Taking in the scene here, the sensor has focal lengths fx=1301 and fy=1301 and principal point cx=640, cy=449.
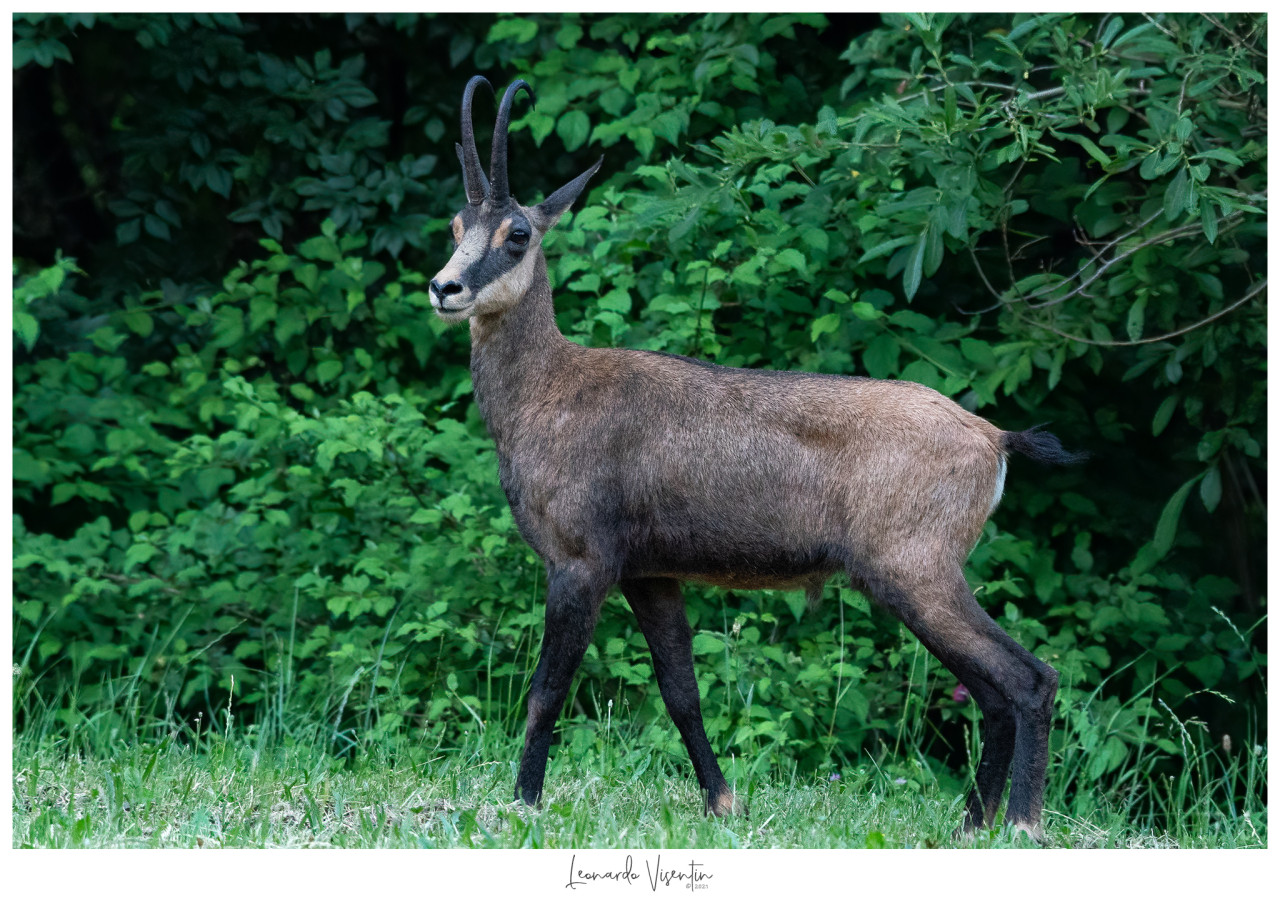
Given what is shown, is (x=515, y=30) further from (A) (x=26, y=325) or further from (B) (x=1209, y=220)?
(B) (x=1209, y=220)

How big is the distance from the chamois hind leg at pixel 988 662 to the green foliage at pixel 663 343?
51.7 inches

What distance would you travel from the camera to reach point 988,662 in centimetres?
408

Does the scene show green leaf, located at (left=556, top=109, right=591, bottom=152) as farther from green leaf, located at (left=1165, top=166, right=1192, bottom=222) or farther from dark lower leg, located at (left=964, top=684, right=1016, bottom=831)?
dark lower leg, located at (left=964, top=684, right=1016, bottom=831)

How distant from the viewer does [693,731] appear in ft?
15.2

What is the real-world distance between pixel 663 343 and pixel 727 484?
1.85 meters

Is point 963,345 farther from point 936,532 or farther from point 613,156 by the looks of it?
point 613,156

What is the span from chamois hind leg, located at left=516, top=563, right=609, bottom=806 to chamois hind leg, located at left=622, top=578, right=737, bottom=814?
1.17ft

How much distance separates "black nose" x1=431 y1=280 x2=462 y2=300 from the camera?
4230mm

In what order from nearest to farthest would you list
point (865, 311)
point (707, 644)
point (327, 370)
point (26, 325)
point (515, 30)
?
point (707, 644)
point (865, 311)
point (26, 325)
point (515, 30)
point (327, 370)

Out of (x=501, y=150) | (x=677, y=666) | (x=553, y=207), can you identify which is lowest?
(x=677, y=666)

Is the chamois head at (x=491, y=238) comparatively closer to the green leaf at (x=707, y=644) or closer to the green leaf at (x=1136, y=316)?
the green leaf at (x=707, y=644)

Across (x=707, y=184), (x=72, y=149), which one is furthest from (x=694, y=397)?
(x=72, y=149)

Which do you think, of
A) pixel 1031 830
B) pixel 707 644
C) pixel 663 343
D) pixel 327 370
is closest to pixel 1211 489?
pixel 1031 830
